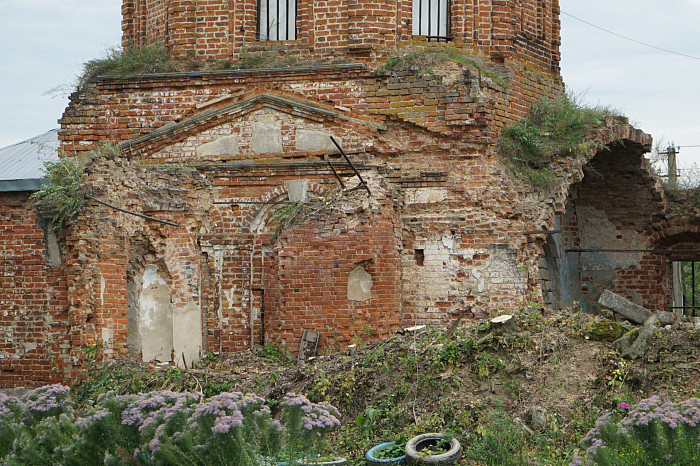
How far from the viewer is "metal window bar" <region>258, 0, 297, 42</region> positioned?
49.4 feet

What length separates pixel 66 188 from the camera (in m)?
12.7

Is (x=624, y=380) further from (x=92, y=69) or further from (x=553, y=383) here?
(x=92, y=69)

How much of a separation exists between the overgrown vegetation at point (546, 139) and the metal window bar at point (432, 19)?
5.93 ft

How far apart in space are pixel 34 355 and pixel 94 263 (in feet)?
9.25

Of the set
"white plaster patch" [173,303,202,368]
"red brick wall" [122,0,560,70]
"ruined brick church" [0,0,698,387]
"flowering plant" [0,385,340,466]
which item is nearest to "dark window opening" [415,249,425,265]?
"ruined brick church" [0,0,698,387]

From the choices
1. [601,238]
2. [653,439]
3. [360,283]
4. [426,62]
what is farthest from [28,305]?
[653,439]

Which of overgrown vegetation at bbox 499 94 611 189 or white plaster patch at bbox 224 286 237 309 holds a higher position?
overgrown vegetation at bbox 499 94 611 189

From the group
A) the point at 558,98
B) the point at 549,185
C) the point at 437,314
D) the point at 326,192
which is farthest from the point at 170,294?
the point at 558,98

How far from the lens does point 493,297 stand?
1358 centimetres

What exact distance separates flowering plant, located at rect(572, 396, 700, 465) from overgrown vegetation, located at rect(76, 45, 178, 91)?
984cm

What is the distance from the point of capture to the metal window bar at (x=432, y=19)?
15.0 metres

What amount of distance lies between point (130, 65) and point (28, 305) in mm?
3869

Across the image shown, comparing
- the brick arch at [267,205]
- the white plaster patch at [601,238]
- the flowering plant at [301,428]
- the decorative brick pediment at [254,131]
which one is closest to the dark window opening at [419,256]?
the brick arch at [267,205]

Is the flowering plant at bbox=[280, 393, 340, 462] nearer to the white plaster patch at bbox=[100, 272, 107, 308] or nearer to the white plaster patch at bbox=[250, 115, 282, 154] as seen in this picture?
the white plaster patch at bbox=[100, 272, 107, 308]
